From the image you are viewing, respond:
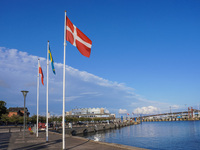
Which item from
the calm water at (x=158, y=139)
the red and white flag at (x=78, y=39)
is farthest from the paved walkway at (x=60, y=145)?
the calm water at (x=158, y=139)

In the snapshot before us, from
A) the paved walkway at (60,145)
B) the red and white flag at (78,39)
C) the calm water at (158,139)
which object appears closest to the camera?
the red and white flag at (78,39)

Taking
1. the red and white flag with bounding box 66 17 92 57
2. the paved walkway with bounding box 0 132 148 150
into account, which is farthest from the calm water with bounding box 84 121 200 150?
the red and white flag with bounding box 66 17 92 57

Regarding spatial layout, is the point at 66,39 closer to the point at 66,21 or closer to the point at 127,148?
the point at 66,21

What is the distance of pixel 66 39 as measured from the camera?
54.0ft

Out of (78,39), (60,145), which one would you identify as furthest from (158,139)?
(78,39)

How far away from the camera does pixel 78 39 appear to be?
16.6 m

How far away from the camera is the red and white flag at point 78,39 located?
16.4 m

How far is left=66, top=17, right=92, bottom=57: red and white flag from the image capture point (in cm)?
Result: 1644

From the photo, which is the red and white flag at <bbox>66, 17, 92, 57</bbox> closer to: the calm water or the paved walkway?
the paved walkway

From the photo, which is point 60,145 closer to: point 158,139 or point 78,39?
point 78,39

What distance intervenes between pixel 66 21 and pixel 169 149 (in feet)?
118

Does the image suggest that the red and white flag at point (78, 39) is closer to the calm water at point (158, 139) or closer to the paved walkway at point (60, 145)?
the paved walkway at point (60, 145)

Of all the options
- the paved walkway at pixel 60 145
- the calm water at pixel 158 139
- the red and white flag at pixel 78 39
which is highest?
the red and white flag at pixel 78 39

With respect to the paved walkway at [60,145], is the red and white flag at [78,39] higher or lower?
higher
